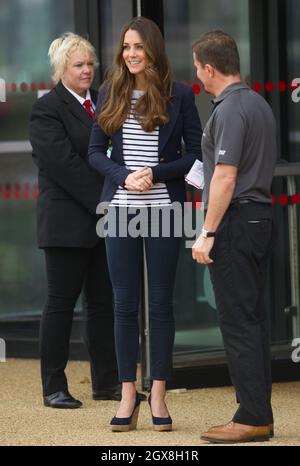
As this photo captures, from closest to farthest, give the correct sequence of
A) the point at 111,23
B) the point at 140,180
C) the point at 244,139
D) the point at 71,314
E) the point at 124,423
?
1. the point at 244,139
2. the point at 140,180
3. the point at 124,423
4. the point at 71,314
5. the point at 111,23

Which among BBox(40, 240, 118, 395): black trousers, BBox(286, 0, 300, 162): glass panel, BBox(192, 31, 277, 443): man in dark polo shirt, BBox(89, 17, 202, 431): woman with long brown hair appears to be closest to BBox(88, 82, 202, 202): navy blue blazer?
BBox(89, 17, 202, 431): woman with long brown hair

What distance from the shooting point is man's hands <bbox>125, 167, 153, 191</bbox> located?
202 inches

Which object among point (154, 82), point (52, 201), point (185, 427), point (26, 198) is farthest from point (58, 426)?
point (26, 198)

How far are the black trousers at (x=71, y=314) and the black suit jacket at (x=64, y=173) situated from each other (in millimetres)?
101

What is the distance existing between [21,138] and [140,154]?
276cm

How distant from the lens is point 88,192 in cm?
591

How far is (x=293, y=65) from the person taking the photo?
6926 millimetres

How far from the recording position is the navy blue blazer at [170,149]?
5.25 metres

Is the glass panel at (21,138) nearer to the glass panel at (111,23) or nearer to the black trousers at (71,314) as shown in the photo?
the glass panel at (111,23)

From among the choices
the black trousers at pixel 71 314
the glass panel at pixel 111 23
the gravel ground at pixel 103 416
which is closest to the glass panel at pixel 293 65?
the glass panel at pixel 111 23

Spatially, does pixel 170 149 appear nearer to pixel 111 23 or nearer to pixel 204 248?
pixel 204 248

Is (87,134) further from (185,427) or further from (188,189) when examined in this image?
(185,427)

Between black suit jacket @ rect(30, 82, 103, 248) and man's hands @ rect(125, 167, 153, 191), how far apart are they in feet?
2.49

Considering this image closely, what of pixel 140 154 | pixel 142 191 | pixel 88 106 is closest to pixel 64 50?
pixel 88 106
